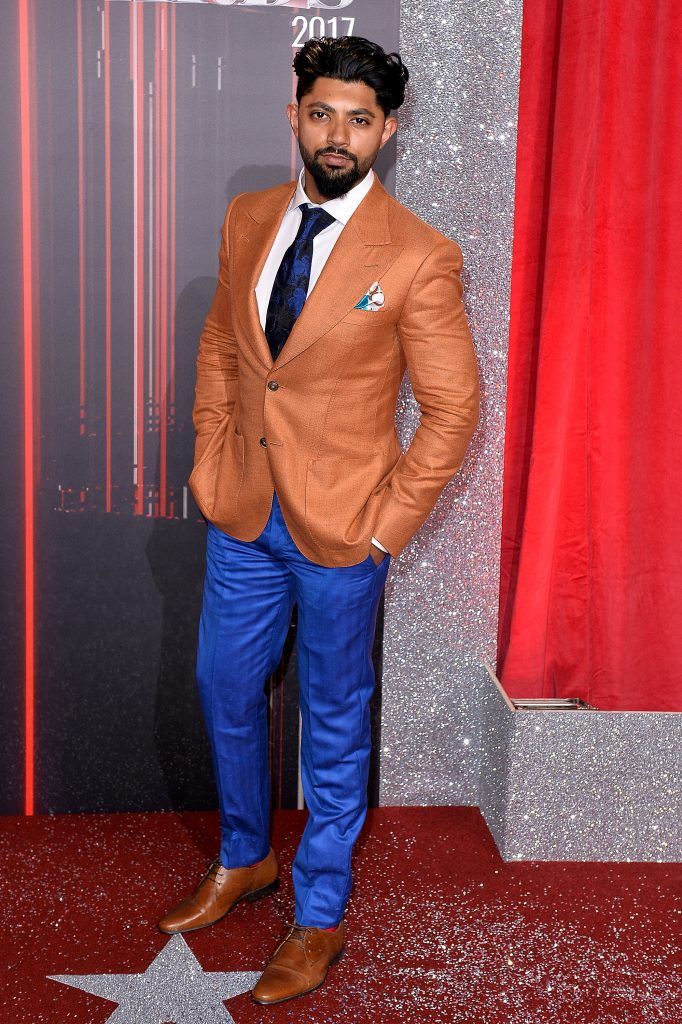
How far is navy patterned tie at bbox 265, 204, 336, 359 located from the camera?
6.34 ft

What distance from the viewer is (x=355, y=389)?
1.94 metres

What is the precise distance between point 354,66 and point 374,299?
0.42 meters

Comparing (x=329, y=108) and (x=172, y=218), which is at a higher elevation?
(x=329, y=108)

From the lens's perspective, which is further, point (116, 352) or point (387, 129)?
point (116, 352)

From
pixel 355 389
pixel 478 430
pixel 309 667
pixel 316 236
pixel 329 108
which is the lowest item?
pixel 309 667

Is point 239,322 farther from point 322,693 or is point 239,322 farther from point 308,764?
point 308,764

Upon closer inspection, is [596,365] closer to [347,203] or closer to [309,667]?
[347,203]

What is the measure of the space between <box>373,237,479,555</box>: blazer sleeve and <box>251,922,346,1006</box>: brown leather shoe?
798 millimetres

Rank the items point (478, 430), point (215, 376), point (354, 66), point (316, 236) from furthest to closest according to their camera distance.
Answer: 1. point (478, 430)
2. point (215, 376)
3. point (316, 236)
4. point (354, 66)

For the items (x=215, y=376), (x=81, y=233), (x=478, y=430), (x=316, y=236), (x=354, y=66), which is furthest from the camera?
(x=478, y=430)

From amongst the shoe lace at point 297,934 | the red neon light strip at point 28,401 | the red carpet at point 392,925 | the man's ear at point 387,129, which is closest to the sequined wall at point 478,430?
the red carpet at point 392,925

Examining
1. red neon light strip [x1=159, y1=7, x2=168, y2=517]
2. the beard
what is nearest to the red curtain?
the beard

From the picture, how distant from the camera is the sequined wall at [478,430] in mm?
2402

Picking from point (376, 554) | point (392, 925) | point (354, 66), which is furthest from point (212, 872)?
point (354, 66)
